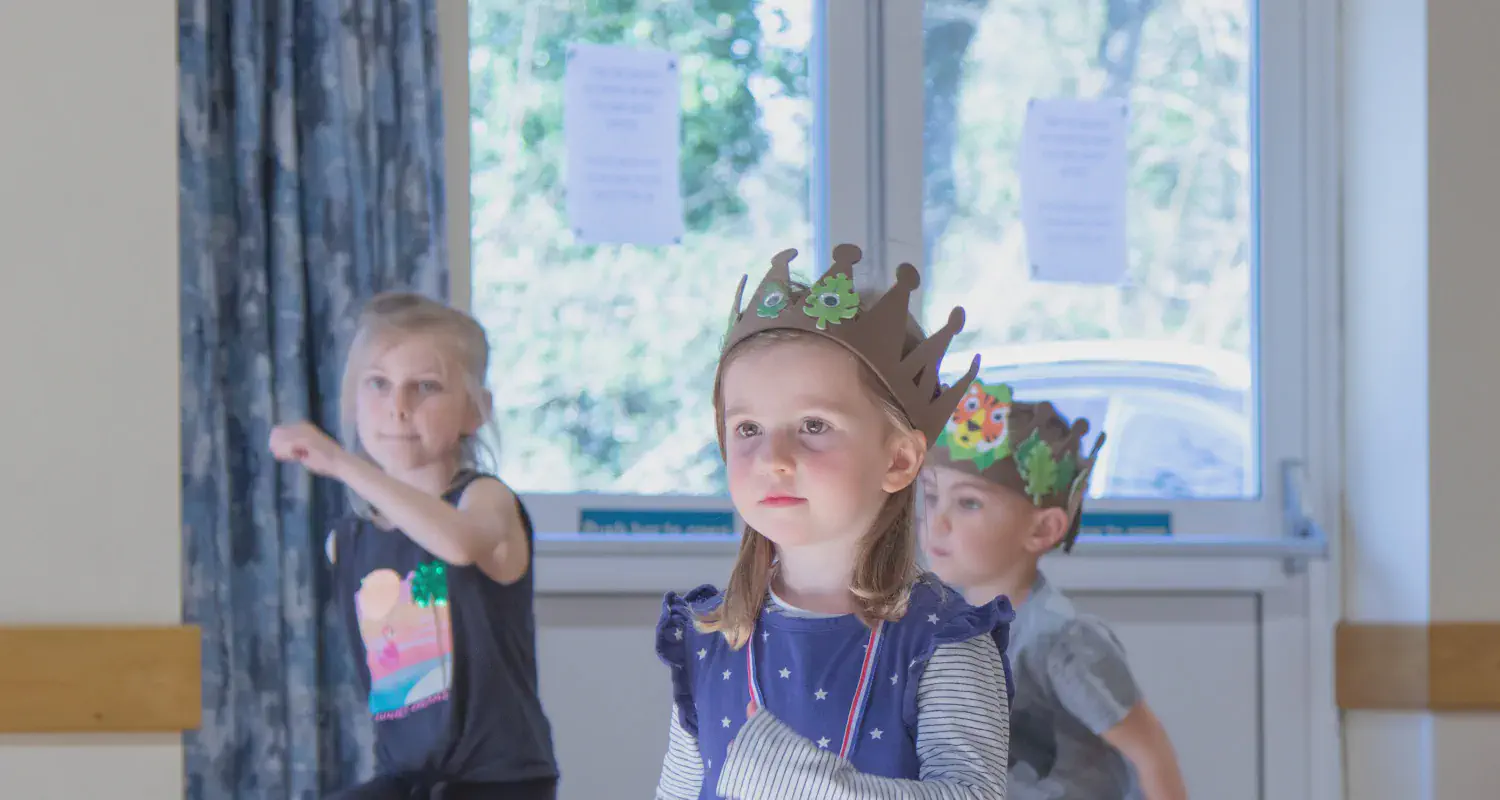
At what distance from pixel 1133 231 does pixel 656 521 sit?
130 cm

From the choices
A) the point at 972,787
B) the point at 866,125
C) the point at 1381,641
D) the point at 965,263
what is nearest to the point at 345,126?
the point at 866,125

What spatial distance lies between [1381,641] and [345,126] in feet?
7.88

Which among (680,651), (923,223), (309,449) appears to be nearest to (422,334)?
(309,449)

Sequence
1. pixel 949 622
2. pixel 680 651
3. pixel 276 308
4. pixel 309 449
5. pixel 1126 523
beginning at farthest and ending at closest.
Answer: pixel 1126 523, pixel 276 308, pixel 309 449, pixel 680 651, pixel 949 622

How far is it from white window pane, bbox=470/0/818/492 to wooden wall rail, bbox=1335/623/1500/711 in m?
1.49

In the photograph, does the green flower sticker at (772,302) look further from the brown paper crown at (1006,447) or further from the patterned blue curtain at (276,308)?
the patterned blue curtain at (276,308)

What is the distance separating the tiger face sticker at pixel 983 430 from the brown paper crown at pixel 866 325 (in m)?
0.84

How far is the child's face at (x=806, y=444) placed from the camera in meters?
1.40

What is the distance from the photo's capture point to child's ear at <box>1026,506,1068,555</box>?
2.36 meters

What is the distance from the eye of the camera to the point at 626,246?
126 inches

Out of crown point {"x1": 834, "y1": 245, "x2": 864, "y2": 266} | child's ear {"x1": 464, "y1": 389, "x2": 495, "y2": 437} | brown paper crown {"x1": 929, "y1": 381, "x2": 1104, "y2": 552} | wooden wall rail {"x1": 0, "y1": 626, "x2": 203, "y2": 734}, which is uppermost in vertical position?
crown point {"x1": 834, "y1": 245, "x2": 864, "y2": 266}

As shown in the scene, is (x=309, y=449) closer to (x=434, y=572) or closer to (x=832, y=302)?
(x=434, y=572)

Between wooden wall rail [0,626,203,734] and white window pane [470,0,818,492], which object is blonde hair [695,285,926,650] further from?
white window pane [470,0,818,492]

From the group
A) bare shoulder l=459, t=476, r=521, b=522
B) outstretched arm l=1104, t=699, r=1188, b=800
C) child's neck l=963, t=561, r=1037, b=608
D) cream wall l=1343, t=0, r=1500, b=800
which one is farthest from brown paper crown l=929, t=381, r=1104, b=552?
cream wall l=1343, t=0, r=1500, b=800
